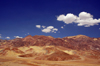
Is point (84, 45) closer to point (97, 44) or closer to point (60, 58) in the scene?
point (97, 44)

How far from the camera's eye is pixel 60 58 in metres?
66.1

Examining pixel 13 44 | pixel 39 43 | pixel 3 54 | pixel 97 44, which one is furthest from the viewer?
pixel 97 44

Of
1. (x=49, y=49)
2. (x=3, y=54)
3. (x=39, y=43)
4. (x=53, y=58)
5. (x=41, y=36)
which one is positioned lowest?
(x=53, y=58)

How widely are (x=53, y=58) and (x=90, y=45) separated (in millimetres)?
102929

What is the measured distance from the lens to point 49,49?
90.3 metres

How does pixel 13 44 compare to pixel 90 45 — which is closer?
pixel 13 44

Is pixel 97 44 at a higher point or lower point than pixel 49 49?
higher

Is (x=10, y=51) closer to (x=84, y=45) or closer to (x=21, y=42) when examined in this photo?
(x=21, y=42)

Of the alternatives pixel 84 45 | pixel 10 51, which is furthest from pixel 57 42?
pixel 10 51

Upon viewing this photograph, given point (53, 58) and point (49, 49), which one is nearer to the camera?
point (53, 58)

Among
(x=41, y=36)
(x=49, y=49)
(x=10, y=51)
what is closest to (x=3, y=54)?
(x=10, y=51)

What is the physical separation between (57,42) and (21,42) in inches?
1876

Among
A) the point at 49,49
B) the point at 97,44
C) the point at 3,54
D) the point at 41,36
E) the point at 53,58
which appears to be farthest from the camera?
the point at 97,44

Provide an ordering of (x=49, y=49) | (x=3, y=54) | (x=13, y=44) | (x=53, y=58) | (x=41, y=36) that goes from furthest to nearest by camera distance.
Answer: (x=41, y=36), (x=13, y=44), (x=49, y=49), (x=3, y=54), (x=53, y=58)
